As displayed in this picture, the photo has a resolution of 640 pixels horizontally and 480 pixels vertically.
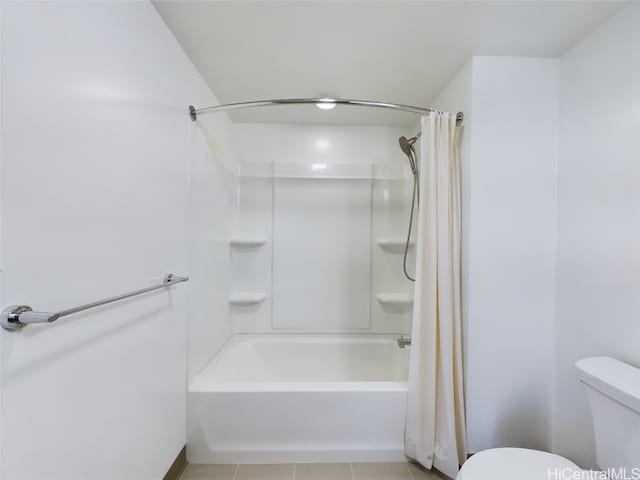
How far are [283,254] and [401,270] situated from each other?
1059 millimetres

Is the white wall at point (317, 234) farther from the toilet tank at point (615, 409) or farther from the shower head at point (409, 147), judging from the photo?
the toilet tank at point (615, 409)

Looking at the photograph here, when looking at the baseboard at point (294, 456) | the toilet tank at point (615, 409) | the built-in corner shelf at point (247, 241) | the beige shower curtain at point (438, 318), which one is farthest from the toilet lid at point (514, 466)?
the built-in corner shelf at point (247, 241)

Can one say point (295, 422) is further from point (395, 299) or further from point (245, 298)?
point (395, 299)

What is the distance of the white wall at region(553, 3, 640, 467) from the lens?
121cm

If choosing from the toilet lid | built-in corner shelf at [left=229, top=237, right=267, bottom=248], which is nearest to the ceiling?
built-in corner shelf at [left=229, top=237, right=267, bottom=248]

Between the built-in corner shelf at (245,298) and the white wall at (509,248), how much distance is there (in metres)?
1.57

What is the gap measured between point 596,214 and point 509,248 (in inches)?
15.1

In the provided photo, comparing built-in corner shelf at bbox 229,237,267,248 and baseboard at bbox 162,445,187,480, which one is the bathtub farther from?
built-in corner shelf at bbox 229,237,267,248

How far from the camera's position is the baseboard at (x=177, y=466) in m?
1.43

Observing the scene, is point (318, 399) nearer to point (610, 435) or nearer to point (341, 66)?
point (610, 435)

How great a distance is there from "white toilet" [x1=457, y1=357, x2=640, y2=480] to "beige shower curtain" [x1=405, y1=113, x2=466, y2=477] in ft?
1.40

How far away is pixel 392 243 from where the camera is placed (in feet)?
7.82

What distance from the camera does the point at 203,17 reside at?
4.27ft

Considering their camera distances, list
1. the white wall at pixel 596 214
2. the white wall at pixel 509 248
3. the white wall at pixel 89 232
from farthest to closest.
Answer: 1. the white wall at pixel 509 248
2. the white wall at pixel 596 214
3. the white wall at pixel 89 232
